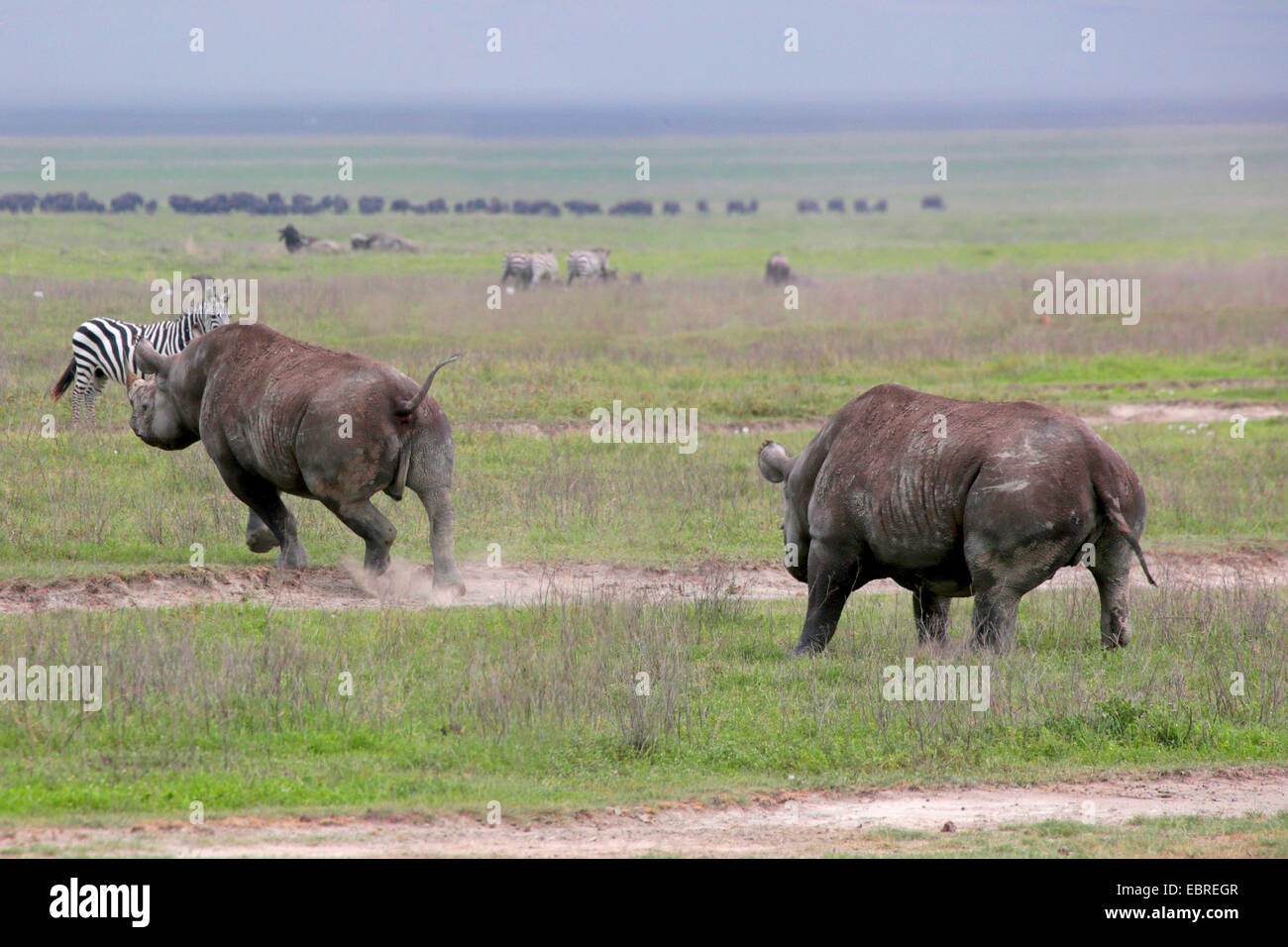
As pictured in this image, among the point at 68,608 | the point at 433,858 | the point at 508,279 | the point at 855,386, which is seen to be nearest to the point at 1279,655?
Answer: the point at 433,858

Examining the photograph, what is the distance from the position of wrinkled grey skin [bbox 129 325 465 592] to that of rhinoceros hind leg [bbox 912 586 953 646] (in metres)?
3.78

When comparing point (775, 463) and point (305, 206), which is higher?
point (305, 206)

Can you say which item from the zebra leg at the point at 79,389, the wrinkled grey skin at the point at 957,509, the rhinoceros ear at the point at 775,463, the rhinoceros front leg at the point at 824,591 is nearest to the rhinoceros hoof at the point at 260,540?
the rhinoceros ear at the point at 775,463

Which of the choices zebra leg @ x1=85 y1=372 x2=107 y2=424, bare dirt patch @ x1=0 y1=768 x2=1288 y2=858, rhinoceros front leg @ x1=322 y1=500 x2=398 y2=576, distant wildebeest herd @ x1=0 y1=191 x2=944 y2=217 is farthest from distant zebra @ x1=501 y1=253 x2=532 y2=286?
distant wildebeest herd @ x1=0 y1=191 x2=944 y2=217

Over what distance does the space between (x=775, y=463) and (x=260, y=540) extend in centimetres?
479

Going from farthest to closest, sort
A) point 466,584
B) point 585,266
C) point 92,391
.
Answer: point 585,266
point 92,391
point 466,584

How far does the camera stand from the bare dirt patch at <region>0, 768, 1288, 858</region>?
7348 millimetres

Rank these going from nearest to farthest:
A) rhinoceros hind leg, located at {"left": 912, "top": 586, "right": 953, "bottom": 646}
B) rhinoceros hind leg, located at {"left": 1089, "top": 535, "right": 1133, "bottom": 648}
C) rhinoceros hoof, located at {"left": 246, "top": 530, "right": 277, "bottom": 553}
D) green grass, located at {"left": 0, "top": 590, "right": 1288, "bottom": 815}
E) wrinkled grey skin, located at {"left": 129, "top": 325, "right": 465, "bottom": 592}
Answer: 1. green grass, located at {"left": 0, "top": 590, "right": 1288, "bottom": 815}
2. rhinoceros hind leg, located at {"left": 1089, "top": 535, "right": 1133, "bottom": 648}
3. rhinoceros hind leg, located at {"left": 912, "top": 586, "right": 953, "bottom": 646}
4. wrinkled grey skin, located at {"left": 129, "top": 325, "right": 465, "bottom": 592}
5. rhinoceros hoof, located at {"left": 246, "top": 530, "right": 277, "bottom": 553}

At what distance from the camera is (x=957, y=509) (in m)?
10.6

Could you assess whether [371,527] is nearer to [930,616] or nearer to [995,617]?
[930,616]

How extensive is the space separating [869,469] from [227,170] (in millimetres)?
109659

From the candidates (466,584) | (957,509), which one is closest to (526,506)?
(466,584)

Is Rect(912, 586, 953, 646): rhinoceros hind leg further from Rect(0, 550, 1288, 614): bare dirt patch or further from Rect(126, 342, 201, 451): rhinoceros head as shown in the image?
Rect(126, 342, 201, 451): rhinoceros head

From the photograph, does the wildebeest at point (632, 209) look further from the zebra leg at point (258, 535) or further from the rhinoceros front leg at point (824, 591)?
the rhinoceros front leg at point (824, 591)
